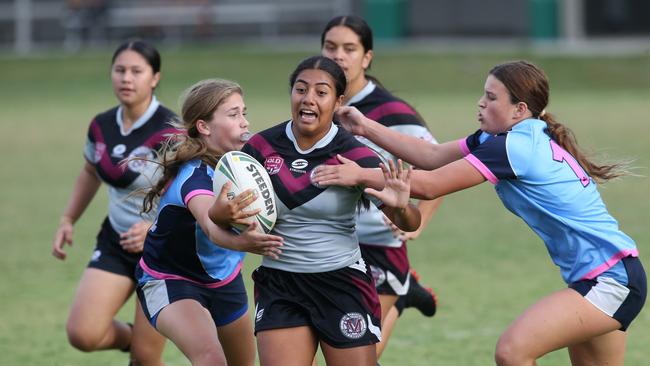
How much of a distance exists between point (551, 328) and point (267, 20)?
33.1m

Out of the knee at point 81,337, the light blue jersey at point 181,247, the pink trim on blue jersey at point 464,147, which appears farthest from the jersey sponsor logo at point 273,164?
the knee at point 81,337

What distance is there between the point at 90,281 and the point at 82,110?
18281mm

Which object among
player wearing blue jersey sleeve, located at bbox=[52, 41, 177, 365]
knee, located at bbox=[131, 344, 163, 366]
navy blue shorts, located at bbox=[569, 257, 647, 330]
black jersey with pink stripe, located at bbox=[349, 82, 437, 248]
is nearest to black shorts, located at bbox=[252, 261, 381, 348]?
navy blue shorts, located at bbox=[569, 257, 647, 330]

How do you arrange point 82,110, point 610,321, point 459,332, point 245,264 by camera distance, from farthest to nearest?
1. point 82,110
2. point 245,264
3. point 459,332
4. point 610,321

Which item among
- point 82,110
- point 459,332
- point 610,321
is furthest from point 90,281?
point 82,110

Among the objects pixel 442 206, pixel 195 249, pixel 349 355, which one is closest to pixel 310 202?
pixel 349 355

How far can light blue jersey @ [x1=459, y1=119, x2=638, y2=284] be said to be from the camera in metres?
5.12

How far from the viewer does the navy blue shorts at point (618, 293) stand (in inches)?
201

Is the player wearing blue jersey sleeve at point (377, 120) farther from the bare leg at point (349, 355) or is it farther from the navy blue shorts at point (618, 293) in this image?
the navy blue shorts at point (618, 293)

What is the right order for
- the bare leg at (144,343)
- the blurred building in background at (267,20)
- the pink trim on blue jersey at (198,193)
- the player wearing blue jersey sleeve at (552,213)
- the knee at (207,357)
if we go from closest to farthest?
the player wearing blue jersey sleeve at (552,213)
the knee at (207,357)
the pink trim on blue jersey at (198,193)
the bare leg at (144,343)
the blurred building in background at (267,20)

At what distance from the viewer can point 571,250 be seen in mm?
5203

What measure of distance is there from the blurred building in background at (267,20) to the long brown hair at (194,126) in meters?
29.8

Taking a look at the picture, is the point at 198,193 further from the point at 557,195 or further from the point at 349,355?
the point at 557,195

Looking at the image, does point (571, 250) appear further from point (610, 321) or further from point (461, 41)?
point (461, 41)
